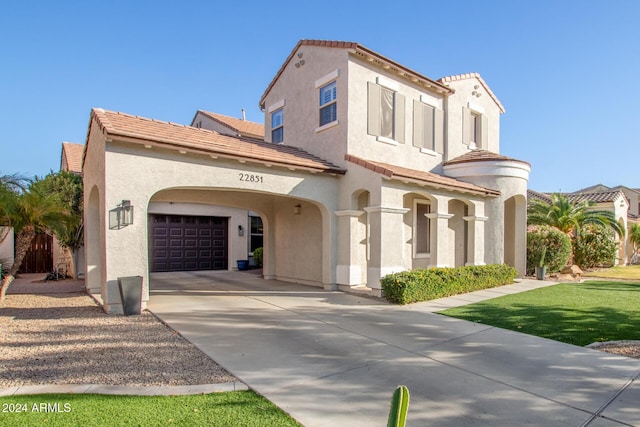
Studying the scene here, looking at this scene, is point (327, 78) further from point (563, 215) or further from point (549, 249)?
point (563, 215)

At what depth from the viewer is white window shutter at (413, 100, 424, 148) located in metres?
14.1

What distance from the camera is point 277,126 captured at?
16078mm

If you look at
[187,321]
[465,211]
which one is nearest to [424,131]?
[465,211]

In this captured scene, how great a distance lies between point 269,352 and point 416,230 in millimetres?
9723

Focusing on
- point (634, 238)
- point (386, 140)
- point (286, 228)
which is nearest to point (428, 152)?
point (386, 140)

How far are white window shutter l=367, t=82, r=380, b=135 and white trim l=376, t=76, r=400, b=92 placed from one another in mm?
271

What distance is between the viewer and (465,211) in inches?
610

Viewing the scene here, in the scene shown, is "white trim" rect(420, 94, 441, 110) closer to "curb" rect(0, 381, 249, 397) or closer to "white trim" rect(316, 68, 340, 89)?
"white trim" rect(316, 68, 340, 89)

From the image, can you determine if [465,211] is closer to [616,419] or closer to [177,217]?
[616,419]

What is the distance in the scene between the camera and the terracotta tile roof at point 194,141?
852cm

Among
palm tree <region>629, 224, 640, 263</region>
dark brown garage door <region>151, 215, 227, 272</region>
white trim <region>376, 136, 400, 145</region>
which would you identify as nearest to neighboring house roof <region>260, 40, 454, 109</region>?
white trim <region>376, 136, 400, 145</region>

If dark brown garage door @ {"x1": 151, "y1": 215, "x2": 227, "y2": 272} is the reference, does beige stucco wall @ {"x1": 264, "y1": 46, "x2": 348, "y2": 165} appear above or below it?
above

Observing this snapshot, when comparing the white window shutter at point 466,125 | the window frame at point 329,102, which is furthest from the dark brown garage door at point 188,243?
the white window shutter at point 466,125

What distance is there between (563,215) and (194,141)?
59.5 ft
